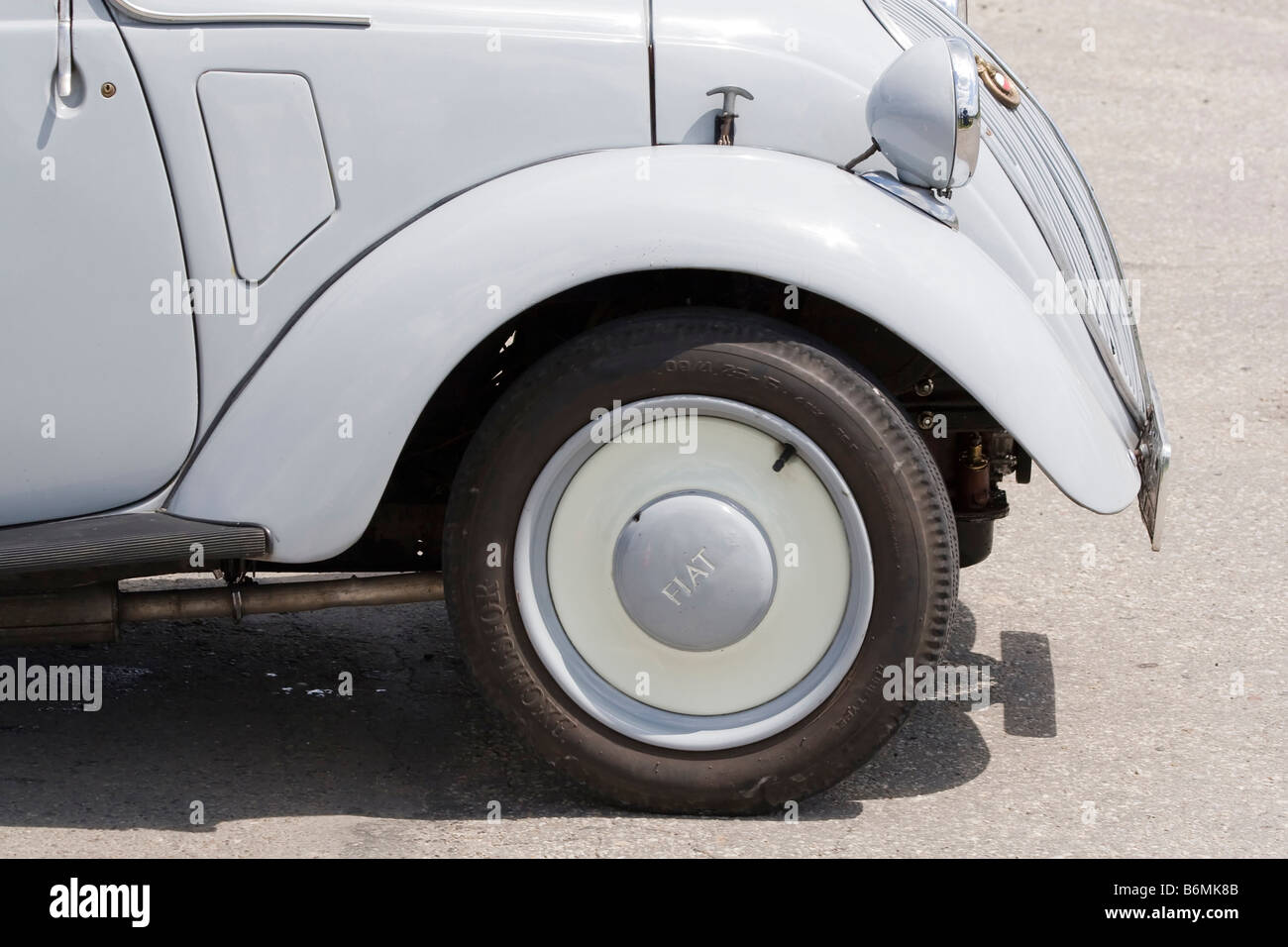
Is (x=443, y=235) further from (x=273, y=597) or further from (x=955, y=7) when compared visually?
(x=955, y=7)

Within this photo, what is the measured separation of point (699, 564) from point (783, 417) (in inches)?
12.0

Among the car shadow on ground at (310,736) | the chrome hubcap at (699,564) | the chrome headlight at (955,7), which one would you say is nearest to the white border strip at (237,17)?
the chrome hubcap at (699,564)

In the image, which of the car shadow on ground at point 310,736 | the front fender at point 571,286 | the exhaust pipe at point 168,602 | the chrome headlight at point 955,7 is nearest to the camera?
the front fender at point 571,286

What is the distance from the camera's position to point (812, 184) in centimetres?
277

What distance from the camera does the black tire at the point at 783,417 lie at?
9.00 ft

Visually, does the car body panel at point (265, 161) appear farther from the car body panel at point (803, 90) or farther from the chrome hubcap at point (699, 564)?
the chrome hubcap at point (699, 564)

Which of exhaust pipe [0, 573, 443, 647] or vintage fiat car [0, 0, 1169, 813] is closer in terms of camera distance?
vintage fiat car [0, 0, 1169, 813]

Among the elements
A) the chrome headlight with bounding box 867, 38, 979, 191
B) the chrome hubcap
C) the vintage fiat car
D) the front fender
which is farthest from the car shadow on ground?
the chrome headlight with bounding box 867, 38, 979, 191

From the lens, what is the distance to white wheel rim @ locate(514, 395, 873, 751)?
2.81 metres

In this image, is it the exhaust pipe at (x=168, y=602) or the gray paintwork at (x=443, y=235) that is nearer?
the gray paintwork at (x=443, y=235)

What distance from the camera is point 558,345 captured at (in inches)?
116

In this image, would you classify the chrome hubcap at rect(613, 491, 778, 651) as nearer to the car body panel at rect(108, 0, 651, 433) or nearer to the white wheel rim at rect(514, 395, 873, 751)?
the white wheel rim at rect(514, 395, 873, 751)
